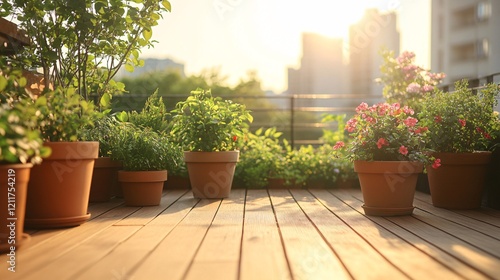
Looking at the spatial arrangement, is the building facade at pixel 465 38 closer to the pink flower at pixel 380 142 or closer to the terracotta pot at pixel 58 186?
the pink flower at pixel 380 142

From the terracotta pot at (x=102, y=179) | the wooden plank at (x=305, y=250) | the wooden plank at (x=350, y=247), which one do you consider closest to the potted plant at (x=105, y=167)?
the terracotta pot at (x=102, y=179)

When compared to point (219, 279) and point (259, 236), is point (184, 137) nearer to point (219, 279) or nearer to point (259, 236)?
point (259, 236)

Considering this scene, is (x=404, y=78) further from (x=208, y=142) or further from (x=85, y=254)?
(x=85, y=254)

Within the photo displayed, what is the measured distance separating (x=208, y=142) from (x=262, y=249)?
2.04 meters

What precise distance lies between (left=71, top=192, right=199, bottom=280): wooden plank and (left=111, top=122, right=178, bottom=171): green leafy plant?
48 cm

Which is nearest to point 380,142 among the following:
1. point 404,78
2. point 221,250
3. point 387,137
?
point 387,137

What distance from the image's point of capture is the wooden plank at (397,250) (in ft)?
6.33

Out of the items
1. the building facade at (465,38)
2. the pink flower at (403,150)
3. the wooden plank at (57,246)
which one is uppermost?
the building facade at (465,38)

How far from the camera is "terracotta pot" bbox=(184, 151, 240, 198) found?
4273mm

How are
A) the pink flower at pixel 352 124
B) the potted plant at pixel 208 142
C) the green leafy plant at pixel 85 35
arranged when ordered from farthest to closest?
the potted plant at pixel 208 142 < the pink flower at pixel 352 124 < the green leafy plant at pixel 85 35

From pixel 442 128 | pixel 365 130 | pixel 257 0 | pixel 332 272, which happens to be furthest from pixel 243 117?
pixel 332 272

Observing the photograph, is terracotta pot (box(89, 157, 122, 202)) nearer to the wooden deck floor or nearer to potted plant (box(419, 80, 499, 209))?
the wooden deck floor

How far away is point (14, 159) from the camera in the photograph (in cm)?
211

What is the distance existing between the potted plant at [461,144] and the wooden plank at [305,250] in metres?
1.03
